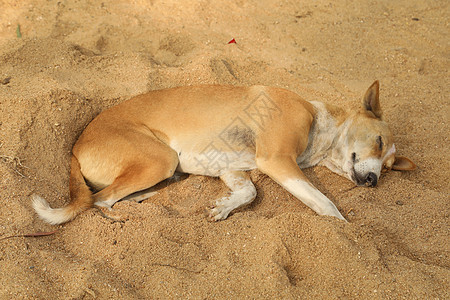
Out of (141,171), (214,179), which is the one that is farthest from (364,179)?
(141,171)

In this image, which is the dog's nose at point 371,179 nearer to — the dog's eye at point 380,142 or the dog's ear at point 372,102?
the dog's eye at point 380,142

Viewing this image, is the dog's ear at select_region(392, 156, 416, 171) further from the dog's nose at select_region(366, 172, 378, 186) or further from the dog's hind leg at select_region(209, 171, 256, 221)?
the dog's hind leg at select_region(209, 171, 256, 221)

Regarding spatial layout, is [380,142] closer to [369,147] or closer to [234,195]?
[369,147]

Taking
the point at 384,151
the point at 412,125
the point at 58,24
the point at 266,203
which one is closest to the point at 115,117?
the point at 266,203

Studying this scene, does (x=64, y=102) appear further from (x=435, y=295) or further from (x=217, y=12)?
(x=435, y=295)

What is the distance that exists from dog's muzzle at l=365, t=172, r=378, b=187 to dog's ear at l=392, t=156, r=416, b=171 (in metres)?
0.40

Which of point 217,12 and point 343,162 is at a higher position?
point 217,12

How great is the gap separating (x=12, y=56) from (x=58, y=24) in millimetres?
994

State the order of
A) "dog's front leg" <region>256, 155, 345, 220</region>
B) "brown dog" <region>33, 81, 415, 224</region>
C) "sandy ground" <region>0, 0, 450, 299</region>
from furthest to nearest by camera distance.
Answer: "brown dog" <region>33, 81, 415, 224</region>
"dog's front leg" <region>256, 155, 345, 220</region>
"sandy ground" <region>0, 0, 450, 299</region>

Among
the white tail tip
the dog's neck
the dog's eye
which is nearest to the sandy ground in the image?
the white tail tip

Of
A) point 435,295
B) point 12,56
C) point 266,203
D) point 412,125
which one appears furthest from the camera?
point 412,125

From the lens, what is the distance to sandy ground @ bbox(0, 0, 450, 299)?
9.45ft

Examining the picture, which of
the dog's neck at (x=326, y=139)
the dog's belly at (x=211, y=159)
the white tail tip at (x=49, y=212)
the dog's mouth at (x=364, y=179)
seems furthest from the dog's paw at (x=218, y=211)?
the dog's mouth at (x=364, y=179)

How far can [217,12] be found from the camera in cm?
645
